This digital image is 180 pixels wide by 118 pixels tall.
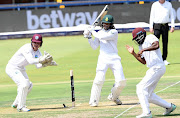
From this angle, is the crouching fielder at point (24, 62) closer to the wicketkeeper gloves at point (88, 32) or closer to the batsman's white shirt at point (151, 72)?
the wicketkeeper gloves at point (88, 32)

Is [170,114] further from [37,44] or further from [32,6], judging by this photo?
[32,6]

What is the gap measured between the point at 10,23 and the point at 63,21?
3175 millimetres

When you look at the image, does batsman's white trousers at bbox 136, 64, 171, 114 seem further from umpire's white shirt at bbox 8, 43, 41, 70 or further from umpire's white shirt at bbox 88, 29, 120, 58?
umpire's white shirt at bbox 8, 43, 41, 70

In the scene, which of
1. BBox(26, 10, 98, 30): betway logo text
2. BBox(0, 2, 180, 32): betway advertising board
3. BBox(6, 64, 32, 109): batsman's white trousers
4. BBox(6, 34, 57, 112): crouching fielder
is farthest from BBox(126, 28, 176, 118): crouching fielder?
BBox(26, 10, 98, 30): betway logo text

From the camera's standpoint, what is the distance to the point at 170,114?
1151 cm

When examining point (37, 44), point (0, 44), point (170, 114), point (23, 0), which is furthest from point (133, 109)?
point (23, 0)

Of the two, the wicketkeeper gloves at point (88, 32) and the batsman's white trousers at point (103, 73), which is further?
the wicketkeeper gloves at point (88, 32)

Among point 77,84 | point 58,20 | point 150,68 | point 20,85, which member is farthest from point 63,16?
point 150,68

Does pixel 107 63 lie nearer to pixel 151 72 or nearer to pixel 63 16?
pixel 151 72

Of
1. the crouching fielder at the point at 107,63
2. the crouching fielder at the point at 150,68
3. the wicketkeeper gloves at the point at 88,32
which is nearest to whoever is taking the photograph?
the crouching fielder at the point at 150,68

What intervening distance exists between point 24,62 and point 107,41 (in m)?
2.17

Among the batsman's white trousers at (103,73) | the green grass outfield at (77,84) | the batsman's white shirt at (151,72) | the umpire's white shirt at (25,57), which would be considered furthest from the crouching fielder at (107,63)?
the batsman's white shirt at (151,72)

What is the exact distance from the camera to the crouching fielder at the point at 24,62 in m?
12.8

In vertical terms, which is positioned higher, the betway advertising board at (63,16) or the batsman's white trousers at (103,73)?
the batsman's white trousers at (103,73)
